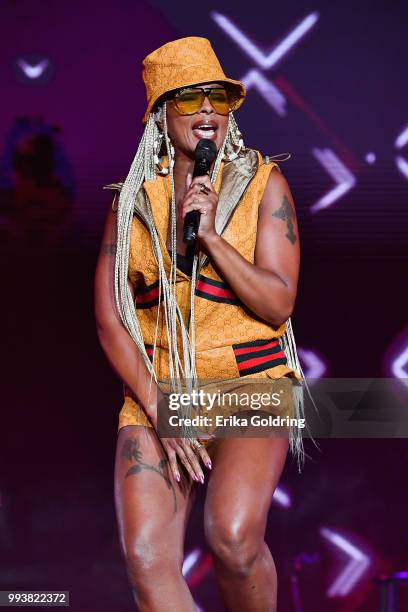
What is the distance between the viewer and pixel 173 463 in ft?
9.03

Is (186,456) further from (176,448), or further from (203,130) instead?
(203,130)

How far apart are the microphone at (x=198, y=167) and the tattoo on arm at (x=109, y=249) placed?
1.20ft

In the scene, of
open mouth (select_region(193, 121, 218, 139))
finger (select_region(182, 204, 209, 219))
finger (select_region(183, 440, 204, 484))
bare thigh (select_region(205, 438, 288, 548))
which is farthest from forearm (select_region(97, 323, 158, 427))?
open mouth (select_region(193, 121, 218, 139))

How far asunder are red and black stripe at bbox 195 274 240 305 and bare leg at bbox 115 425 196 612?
38cm

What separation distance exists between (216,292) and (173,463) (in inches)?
18.2

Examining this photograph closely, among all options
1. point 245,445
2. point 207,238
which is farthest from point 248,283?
point 245,445

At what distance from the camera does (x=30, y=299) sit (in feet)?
13.7

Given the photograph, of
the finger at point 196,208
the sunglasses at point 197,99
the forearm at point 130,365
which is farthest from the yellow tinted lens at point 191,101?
the forearm at point 130,365

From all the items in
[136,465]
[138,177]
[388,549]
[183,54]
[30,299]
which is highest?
[183,54]

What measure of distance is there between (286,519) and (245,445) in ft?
4.68

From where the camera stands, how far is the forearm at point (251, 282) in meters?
2.72

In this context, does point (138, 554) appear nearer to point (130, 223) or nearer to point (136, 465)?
point (136, 465)

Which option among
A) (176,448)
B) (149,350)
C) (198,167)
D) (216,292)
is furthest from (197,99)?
(176,448)

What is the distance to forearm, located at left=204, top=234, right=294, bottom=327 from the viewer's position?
272 cm
